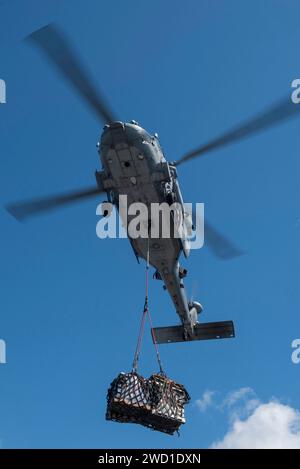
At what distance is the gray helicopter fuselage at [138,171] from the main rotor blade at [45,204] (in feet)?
3.80

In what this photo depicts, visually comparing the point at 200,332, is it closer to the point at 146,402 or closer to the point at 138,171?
the point at 138,171

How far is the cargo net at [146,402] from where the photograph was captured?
45.5 ft

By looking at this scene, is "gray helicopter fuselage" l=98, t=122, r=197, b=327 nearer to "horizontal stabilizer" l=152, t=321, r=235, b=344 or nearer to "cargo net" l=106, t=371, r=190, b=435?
"horizontal stabilizer" l=152, t=321, r=235, b=344

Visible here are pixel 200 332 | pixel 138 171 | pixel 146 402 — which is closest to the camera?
pixel 146 402

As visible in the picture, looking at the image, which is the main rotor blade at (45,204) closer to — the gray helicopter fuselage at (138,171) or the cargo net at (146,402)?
the gray helicopter fuselage at (138,171)

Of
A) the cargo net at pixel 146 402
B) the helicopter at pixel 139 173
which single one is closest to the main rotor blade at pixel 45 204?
the helicopter at pixel 139 173

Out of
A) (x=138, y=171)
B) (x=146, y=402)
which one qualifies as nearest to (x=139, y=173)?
(x=138, y=171)

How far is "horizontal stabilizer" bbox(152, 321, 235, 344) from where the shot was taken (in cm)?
2245

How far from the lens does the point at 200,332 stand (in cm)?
2295

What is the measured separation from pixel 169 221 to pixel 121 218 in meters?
2.00

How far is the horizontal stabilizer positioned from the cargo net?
25.1ft

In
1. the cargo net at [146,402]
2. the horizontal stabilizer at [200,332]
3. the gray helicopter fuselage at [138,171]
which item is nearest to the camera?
the cargo net at [146,402]

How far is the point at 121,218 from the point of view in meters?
19.9

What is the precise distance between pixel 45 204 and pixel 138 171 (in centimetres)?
406
